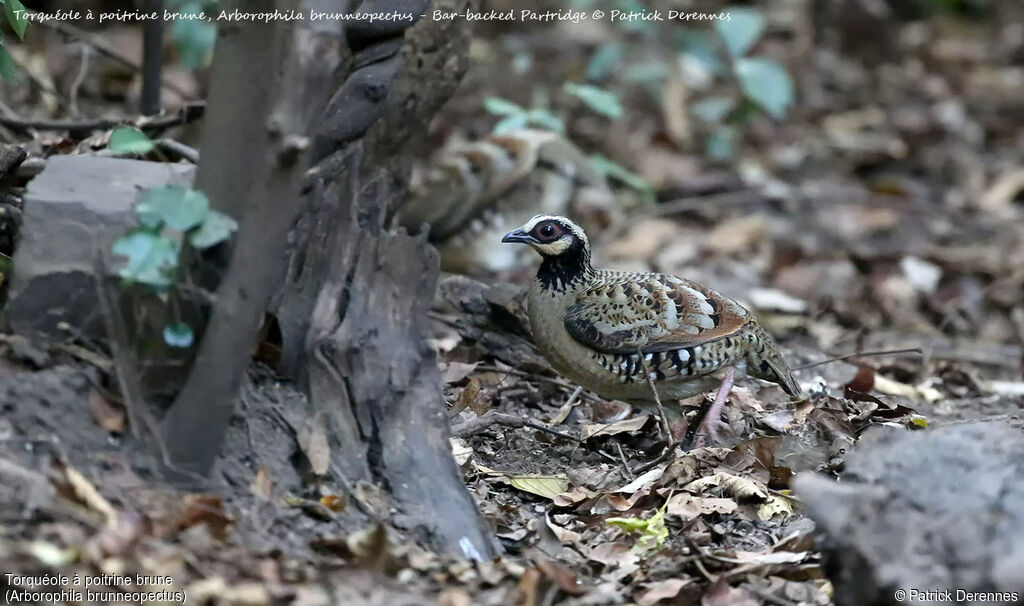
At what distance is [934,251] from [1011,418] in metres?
4.69

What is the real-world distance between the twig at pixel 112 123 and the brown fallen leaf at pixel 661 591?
3144 millimetres

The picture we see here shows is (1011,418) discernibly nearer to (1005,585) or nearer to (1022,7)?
(1005,585)

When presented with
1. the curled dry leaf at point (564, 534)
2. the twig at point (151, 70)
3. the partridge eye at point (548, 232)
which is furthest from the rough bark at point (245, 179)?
the twig at point (151, 70)

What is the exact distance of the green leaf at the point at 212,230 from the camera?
3.50 metres

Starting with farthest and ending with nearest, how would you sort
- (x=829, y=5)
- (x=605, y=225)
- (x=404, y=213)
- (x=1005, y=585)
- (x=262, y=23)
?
(x=829, y=5) → (x=605, y=225) → (x=404, y=213) → (x=262, y=23) → (x=1005, y=585)

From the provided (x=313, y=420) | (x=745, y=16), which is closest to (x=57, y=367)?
(x=313, y=420)

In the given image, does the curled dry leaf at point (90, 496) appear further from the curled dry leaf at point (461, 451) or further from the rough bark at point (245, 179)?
the curled dry leaf at point (461, 451)

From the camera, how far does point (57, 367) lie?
3.81 metres

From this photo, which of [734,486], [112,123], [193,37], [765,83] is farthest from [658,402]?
[765,83]

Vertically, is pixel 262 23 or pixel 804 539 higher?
pixel 262 23

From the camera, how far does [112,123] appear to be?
5754 mm

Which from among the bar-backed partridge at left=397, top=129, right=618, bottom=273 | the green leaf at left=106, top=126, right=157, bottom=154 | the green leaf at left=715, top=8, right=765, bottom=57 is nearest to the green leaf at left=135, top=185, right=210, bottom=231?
the green leaf at left=106, top=126, right=157, bottom=154

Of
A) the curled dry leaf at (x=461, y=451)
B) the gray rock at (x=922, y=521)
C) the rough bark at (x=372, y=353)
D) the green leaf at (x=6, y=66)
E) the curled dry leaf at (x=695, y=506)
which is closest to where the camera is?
the gray rock at (x=922, y=521)

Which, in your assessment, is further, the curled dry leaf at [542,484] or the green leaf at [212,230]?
the curled dry leaf at [542,484]
